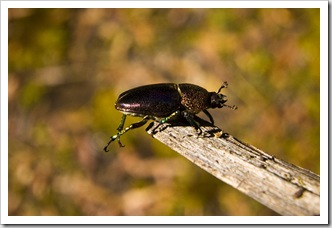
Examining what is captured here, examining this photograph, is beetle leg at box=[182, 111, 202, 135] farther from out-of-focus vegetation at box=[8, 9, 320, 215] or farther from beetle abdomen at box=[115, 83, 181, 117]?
out-of-focus vegetation at box=[8, 9, 320, 215]

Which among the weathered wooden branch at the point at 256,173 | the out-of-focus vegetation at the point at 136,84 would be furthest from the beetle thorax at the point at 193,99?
the out-of-focus vegetation at the point at 136,84

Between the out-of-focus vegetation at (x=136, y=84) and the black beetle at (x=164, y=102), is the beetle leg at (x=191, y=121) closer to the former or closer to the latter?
the black beetle at (x=164, y=102)

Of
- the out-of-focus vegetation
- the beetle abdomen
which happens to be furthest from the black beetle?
the out-of-focus vegetation

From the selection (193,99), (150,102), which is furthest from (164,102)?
(193,99)

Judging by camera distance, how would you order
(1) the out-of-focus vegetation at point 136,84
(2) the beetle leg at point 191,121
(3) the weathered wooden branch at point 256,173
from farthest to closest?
(1) the out-of-focus vegetation at point 136,84 < (2) the beetle leg at point 191,121 < (3) the weathered wooden branch at point 256,173

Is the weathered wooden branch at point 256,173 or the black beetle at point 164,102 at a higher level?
the black beetle at point 164,102

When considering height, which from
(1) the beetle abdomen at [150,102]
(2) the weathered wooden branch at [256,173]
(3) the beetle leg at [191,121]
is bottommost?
(2) the weathered wooden branch at [256,173]
